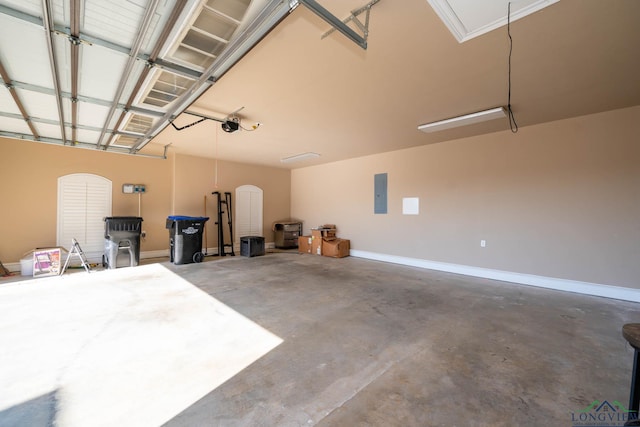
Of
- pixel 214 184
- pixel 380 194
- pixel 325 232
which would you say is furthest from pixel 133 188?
pixel 380 194

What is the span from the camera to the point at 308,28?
212 centimetres

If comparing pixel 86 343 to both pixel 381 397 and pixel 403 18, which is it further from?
pixel 403 18

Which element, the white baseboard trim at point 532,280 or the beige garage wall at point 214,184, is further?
the beige garage wall at point 214,184

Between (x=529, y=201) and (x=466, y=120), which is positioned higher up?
(x=466, y=120)

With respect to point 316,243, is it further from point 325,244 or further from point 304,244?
point 304,244

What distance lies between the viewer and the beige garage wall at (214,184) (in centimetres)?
678

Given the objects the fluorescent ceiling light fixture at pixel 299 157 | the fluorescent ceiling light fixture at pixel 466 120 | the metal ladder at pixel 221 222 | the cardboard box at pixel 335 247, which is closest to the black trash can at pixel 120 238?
the metal ladder at pixel 221 222

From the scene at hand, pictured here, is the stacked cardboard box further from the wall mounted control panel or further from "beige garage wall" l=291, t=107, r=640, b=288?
the wall mounted control panel

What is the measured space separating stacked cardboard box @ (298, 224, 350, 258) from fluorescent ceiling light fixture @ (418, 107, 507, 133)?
370cm

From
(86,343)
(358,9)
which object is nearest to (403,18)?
(358,9)

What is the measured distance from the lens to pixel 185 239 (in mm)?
5754

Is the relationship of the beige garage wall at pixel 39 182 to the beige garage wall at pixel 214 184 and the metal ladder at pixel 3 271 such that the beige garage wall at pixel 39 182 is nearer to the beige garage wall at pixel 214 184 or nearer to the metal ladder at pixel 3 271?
the metal ladder at pixel 3 271

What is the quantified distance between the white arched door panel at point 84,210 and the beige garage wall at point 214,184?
1.50 m

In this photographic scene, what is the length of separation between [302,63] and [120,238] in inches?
207
